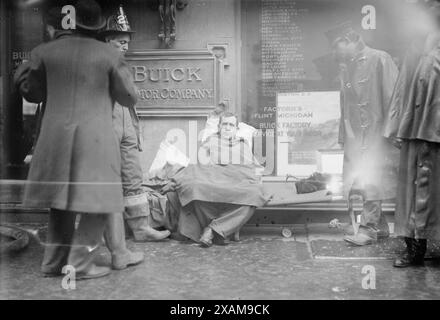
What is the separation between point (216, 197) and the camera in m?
4.77

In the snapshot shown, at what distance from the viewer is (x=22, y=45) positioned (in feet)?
14.4

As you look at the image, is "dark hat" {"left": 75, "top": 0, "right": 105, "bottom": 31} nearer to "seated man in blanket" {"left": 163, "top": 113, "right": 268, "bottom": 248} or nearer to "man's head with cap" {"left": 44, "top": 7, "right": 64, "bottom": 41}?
"man's head with cap" {"left": 44, "top": 7, "right": 64, "bottom": 41}

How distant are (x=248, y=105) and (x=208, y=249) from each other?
1594mm

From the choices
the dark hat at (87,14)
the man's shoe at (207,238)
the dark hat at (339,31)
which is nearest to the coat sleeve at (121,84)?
the dark hat at (87,14)

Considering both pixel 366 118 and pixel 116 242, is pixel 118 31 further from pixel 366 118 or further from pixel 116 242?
pixel 366 118

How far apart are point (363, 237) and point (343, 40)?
174 centimetres

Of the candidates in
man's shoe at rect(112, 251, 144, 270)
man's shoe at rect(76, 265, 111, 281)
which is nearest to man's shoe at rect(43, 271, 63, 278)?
man's shoe at rect(76, 265, 111, 281)

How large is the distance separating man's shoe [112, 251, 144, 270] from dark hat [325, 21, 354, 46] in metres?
2.49

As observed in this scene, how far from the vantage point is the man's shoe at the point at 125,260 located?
403cm

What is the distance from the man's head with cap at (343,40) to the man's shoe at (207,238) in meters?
1.93

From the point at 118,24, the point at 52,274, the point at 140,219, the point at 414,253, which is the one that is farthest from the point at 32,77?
the point at 414,253

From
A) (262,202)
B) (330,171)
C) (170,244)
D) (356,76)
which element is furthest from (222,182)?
(356,76)

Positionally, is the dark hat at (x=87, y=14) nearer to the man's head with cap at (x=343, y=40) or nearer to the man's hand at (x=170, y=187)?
the man's hand at (x=170, y=187)
